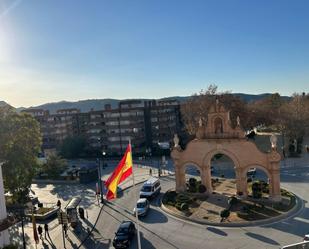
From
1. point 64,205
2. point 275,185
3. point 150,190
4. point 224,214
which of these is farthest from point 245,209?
point 64,205

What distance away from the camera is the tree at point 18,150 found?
39.1 m

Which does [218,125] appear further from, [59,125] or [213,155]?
[59,125]

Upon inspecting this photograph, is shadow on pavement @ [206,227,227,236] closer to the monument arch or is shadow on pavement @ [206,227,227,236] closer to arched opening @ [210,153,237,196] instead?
the monument arch

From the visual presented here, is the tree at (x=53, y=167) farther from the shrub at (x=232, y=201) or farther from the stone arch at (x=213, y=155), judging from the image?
the shrub at (x=232, y=201)

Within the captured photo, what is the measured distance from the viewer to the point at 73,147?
8394cm

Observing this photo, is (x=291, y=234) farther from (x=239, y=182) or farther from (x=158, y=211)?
(x=158, y=211)

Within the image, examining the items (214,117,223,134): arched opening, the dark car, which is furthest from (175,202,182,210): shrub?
(214,117,223,134): arched opening

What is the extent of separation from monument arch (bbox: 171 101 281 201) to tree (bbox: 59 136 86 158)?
159ft

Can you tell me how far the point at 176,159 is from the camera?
40938 millimetres

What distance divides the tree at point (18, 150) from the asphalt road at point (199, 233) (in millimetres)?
11634

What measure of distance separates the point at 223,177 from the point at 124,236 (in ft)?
83.2

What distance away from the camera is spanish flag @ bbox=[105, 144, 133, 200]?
791 inches

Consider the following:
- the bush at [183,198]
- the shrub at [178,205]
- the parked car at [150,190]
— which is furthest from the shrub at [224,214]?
the parked car at [150,190]

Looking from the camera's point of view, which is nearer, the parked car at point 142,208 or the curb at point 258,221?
the curb at point 258,221
